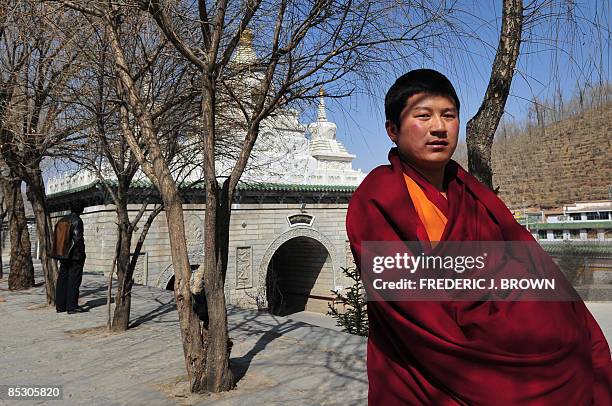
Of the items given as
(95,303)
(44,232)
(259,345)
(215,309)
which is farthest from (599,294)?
(215,309)

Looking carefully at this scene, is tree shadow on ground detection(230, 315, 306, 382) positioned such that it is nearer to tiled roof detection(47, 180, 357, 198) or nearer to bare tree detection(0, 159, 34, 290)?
bare tree detection(0, 159, 34, 290)

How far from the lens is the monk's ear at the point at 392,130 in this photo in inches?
69.4

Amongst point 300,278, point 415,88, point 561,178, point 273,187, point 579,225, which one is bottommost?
point 300,278

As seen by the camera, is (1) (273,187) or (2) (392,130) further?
(1) (273,187)

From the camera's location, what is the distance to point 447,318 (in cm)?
137

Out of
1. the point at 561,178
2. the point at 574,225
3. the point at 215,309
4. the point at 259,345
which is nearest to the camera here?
the point at 215,309

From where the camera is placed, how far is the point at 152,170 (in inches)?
186

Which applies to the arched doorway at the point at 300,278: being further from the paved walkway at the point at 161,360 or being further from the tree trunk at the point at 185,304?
the tree trunk at the point at 185,304

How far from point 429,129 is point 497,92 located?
70.2 inches

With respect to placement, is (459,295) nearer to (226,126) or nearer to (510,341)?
(510,341)

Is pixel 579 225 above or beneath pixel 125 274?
beneath

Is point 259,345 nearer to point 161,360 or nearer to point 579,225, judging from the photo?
point 161,360

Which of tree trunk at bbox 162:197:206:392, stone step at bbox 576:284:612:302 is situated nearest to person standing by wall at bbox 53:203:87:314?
tree trunk at bbox 162:197:206:392

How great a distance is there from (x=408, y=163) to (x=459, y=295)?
0.50 meters
